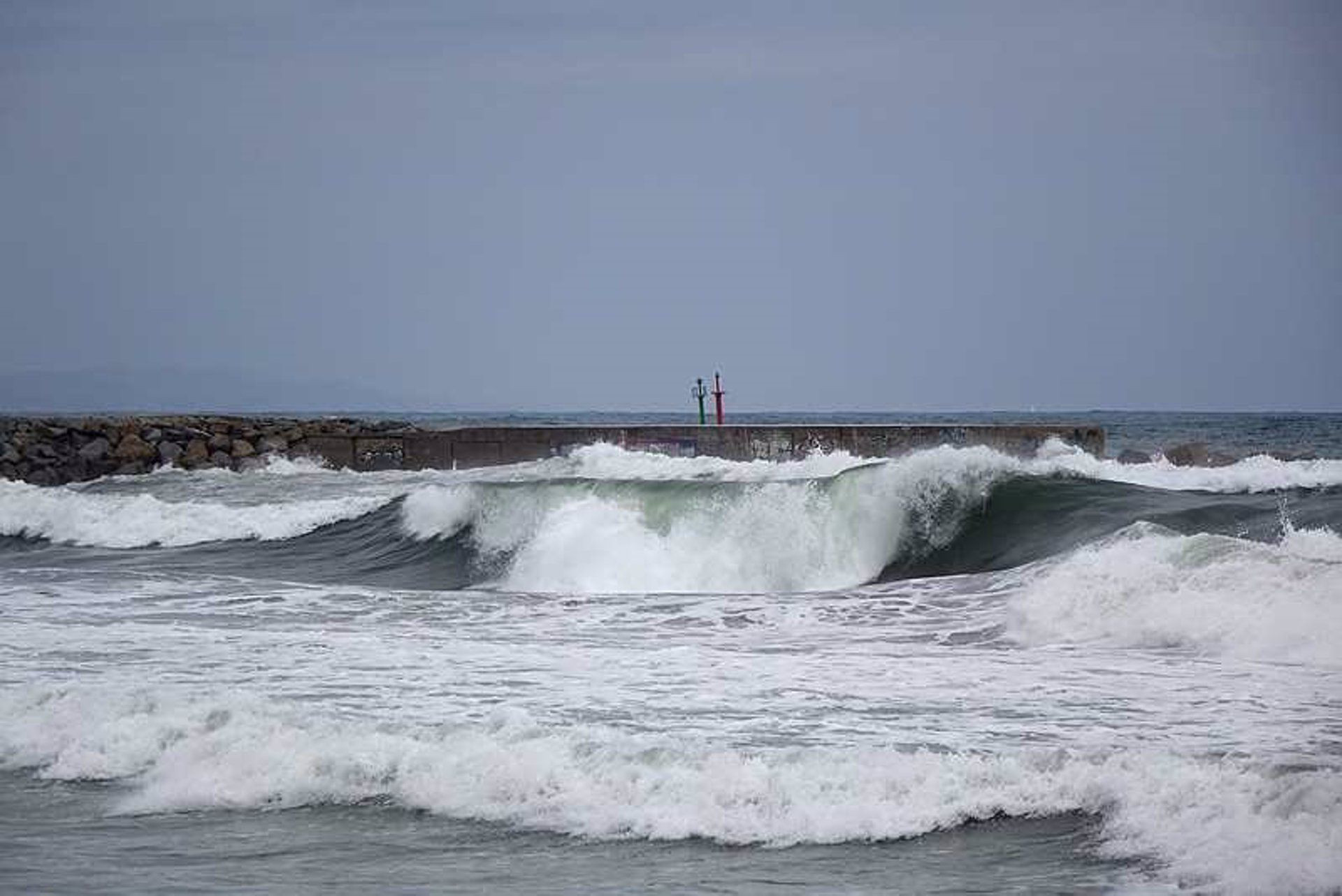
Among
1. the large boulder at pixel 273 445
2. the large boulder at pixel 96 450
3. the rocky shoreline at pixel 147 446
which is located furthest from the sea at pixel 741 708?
the large boulder at pixel 96 450

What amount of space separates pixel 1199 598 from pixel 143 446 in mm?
24605

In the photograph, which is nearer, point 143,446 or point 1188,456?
point 1188,456

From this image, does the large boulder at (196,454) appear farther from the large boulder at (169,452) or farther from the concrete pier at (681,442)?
the concrete pier at (681,442)

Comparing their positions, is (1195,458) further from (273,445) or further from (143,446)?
(143,446)

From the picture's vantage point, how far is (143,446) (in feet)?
101

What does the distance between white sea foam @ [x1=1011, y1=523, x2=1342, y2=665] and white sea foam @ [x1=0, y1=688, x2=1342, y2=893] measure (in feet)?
10.6

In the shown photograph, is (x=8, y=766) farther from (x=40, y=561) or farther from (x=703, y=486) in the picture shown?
(x=40, y=561)

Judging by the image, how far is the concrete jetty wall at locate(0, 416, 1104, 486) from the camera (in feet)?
78.1

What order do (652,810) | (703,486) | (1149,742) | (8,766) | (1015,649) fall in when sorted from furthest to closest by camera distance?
(703,486) < (1015,649) < (8,766) < (1149,742) < (652,810)

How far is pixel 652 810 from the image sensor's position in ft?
20.1

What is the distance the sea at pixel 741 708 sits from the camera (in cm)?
560

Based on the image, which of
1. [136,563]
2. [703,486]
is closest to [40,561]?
[136,563]

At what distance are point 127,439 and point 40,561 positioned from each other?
1213cm

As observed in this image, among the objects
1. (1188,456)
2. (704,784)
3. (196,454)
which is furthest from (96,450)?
(704,784)
